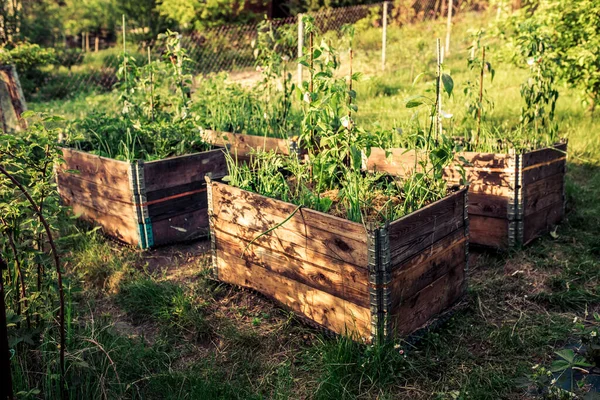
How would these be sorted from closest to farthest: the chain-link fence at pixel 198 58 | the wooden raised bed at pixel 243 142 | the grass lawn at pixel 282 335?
1. the grass lawn at pixel 282 335
2. the wooden raised bed at pixel 243 142
3. the chain-link fence at pixel 198 58


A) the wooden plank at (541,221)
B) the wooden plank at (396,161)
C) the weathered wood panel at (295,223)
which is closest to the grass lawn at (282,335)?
the wooden plank at (541,221)

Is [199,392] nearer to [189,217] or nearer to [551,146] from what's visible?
[189,217]

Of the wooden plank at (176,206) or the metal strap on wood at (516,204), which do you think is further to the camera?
the wooden plank at (176,206)

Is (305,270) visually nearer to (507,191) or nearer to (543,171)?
(507,191)

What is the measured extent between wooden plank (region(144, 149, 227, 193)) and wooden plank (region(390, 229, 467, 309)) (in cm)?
162

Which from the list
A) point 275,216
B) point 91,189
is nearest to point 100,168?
point 91,189

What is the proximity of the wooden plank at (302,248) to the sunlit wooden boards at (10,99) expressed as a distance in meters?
3.55

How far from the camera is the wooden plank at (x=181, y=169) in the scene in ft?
13.4

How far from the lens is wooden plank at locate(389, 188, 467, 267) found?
273 cm

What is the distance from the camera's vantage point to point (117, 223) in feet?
14.1

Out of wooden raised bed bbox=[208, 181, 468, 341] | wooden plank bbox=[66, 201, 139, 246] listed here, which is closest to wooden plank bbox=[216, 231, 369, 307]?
wooden raised bed bbox=[208, 181, 468, 341]

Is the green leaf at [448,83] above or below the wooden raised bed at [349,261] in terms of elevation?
above

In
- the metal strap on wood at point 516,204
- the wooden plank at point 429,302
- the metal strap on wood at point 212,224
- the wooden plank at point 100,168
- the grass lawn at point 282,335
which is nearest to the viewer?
the grass lawn at point 282,335

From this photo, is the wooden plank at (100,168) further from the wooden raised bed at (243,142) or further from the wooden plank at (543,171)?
the wooden plank at (543,171)
